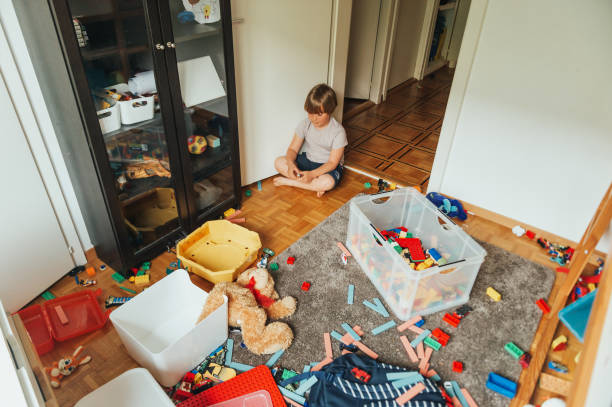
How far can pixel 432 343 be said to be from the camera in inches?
70.1

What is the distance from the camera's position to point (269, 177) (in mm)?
2939

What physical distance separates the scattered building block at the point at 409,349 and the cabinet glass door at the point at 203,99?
51.0 inches

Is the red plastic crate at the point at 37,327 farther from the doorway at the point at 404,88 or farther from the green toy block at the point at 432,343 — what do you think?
the doorway at the point at 404,88

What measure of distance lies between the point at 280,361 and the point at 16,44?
162 cm

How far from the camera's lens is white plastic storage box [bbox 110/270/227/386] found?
1.55m

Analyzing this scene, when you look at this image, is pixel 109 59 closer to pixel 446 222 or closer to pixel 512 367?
pixel 446 222

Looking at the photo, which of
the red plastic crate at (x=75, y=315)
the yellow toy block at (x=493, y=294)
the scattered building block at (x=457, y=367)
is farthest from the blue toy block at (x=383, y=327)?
the red plastic crate at (x=75, y=315)

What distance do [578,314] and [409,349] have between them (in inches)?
25.2

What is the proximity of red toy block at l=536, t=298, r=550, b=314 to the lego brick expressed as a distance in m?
0.79

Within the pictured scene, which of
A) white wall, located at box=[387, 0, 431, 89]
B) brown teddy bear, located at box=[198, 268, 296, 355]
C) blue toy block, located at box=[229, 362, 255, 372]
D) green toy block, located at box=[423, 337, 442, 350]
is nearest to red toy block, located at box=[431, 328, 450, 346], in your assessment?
green toy block, located at box=[423, 337, 442, 350]

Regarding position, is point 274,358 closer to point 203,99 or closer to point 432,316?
point 432,316

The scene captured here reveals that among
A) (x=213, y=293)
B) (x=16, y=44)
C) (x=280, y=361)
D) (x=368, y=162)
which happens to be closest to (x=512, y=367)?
(x=280, y=361)

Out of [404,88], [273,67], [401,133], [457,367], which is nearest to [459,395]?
[457,367]

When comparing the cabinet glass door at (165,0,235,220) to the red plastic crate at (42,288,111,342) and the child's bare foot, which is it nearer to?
the child's bare foot
